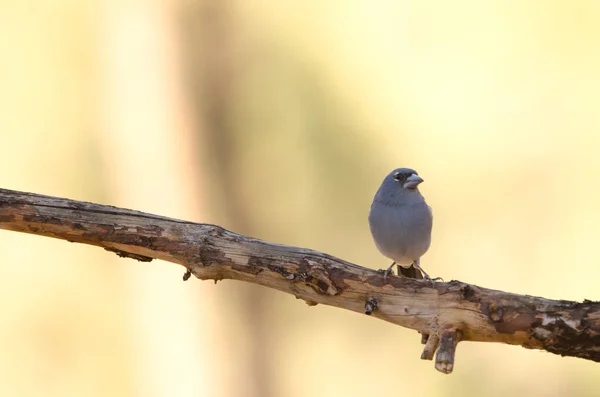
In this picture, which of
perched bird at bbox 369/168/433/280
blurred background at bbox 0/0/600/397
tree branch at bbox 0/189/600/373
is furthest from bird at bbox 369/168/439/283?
blurred background at bbox 0/0/600/397

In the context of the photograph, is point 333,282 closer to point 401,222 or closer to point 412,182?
point 401,222

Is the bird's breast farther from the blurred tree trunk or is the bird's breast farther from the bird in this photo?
the blurred tree trunk

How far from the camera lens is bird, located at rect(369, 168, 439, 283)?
13.3 feet

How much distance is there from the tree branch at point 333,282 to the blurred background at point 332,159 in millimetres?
3649

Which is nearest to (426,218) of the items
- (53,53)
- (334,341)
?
(334,341)

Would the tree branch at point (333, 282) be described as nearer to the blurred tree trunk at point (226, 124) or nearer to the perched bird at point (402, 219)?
the perched bird at point (402, 219)

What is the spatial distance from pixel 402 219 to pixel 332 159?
483 centimetres

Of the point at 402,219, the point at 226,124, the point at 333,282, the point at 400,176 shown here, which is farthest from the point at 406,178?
the point at 226,124

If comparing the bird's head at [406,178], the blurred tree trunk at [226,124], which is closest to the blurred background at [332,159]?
the blurred tree trunk at [226,124]

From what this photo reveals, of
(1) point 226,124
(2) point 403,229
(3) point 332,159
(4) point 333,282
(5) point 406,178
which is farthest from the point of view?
(3) point 332,159

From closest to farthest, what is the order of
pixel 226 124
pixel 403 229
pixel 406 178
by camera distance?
pixel 403 229 < pixel 406 178 < pixel 226 124

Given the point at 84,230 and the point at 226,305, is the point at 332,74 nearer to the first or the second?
the point at 226,305

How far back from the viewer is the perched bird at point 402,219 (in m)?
4.06

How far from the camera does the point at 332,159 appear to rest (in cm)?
884
